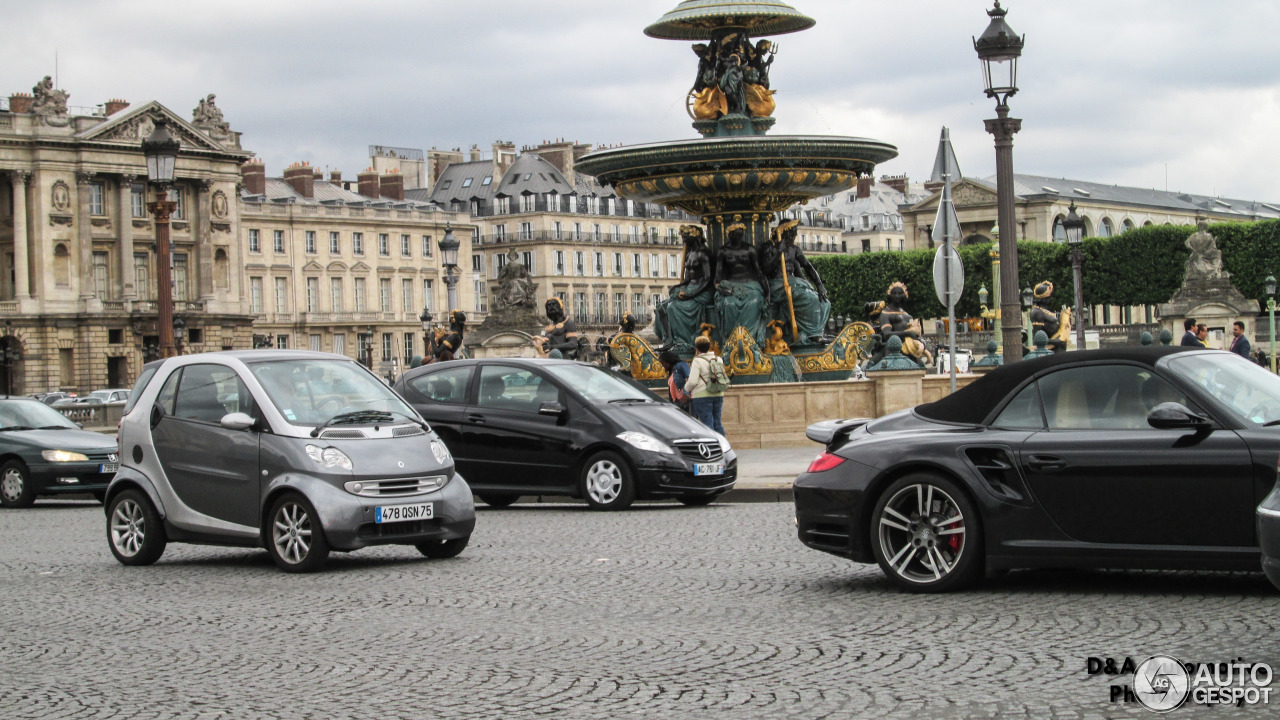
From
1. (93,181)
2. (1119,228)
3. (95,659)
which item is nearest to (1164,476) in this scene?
(95,659)

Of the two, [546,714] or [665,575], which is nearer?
[546,714]

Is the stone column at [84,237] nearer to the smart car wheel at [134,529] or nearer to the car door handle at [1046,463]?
the smart car wheel at [134,529]

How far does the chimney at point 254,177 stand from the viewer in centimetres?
11706

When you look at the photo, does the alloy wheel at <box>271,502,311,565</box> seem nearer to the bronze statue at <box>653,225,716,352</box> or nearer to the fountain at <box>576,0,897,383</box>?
the fountain at <box>576,0,897,383</box>

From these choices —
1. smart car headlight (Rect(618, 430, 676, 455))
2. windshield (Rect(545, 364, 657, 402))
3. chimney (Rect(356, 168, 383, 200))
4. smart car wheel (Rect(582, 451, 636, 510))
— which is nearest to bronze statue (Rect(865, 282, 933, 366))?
windshield (Rect(545, 364, 657, 402))

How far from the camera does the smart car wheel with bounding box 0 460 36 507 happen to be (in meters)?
20.9

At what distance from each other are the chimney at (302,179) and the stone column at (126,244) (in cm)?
1884

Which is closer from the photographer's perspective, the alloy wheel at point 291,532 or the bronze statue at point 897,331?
the alloy wheel at point 291,532

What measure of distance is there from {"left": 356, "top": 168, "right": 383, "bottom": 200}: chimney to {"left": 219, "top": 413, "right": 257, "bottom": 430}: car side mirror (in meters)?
114

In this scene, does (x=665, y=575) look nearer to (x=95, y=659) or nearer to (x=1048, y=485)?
(x=1048, y=485)

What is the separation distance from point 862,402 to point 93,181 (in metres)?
87.3

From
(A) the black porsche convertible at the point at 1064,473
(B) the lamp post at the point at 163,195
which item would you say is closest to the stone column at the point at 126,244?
(B) the lamp post at the point at 163,195

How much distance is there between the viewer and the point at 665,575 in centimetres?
1091

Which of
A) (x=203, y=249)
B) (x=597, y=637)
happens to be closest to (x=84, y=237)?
(x=203, y=249)
